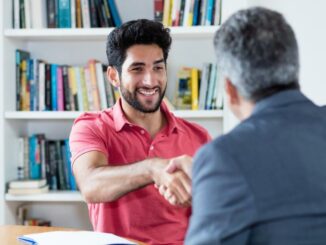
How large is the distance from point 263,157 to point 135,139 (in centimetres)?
113

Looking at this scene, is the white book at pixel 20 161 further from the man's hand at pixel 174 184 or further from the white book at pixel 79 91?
the man's hand at pixel 174 184

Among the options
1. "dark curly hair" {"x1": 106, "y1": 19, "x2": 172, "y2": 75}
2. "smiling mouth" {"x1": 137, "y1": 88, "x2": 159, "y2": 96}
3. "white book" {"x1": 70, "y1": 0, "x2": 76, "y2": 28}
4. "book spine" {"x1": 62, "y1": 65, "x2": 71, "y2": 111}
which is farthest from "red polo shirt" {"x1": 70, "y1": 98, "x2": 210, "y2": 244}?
"white book" {"x1": 70, "y1": 0, "x2": 76, "y2": 28}

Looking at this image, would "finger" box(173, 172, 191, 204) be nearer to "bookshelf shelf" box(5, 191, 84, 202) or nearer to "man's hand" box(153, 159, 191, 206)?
"man's hand" box(153, 159, 191, 206)

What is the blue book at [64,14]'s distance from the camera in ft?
9.39

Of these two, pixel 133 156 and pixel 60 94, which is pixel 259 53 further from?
pixel 60 94

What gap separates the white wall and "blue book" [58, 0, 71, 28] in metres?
1.16

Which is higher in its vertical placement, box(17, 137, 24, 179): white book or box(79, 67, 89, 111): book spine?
box(79, 67, 89, 111): book spine

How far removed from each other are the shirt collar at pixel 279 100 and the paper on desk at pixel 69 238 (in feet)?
2.29

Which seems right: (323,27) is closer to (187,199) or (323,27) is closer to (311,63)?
(311,63)

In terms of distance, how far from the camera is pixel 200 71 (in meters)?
2.86

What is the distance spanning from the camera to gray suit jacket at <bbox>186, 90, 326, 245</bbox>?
914mm

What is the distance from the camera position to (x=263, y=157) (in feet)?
3.11

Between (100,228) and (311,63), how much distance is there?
1235 millimetres

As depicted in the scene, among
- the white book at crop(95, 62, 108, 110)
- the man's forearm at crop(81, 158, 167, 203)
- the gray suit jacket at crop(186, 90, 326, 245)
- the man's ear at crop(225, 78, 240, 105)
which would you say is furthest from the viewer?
the white book at crop(95, 62, 108, 110)
